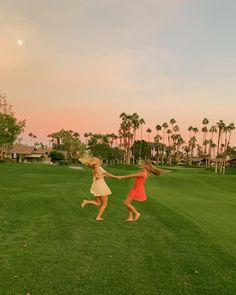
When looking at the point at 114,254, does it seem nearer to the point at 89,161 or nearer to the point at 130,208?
the point at 130,208

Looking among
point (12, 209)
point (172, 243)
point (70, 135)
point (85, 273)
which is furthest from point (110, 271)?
point (70, 135)

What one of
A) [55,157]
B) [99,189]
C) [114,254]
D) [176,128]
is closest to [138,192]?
[99,189]

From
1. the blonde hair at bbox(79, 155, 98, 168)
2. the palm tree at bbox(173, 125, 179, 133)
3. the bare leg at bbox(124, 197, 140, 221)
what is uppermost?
the palm tree at bbox(173, 125, 179, 133)

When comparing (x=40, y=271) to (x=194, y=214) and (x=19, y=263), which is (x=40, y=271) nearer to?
(x=19, y=263)

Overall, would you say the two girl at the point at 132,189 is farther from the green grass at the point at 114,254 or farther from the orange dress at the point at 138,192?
the green grass at the point at 114,254

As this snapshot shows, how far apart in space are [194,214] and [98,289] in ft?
29.8

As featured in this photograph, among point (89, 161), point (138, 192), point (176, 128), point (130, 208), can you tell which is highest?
point (176, 128)

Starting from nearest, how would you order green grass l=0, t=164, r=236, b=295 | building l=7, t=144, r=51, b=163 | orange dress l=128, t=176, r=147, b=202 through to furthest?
green grass l=0, t=164, r=236, b=295 → orange dress l=128, t=176, r=147, b=202 → building l=7, t=144, r=51, b=163

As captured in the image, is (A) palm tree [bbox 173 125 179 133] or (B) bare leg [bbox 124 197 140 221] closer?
(B) bare leg [bbox 124 197 140 221]

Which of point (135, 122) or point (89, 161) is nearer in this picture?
point (89, 161)

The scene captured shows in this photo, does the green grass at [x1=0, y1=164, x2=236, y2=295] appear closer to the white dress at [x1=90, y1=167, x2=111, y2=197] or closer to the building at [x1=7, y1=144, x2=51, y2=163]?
the white dress at [x1=90, y1=167, x2=111, y2=197]

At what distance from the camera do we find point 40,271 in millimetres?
7387

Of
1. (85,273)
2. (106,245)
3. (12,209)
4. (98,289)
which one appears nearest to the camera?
(98,289)

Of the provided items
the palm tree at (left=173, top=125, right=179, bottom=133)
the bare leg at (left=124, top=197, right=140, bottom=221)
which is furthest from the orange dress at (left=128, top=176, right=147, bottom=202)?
the palm tree at (left=173, top=125, right=179, bottom=133)
